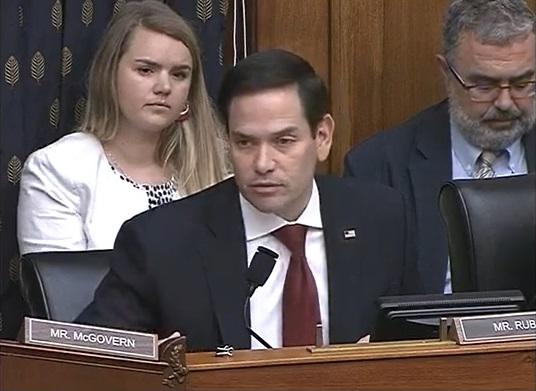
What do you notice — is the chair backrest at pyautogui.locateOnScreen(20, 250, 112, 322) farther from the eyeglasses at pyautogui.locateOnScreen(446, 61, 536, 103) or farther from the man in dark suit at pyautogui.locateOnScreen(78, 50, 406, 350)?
the eyeglasses at pyautogui.locateOnScreen(446, 61, 536, 103)

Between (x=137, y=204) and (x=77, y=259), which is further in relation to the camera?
(x=137, y=204)

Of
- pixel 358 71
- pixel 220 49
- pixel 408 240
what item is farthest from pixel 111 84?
pixel 408 240

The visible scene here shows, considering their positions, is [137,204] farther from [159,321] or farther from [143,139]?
[159,321]

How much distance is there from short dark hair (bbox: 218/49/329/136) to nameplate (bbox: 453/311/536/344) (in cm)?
77

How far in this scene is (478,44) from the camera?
3229 millimetres

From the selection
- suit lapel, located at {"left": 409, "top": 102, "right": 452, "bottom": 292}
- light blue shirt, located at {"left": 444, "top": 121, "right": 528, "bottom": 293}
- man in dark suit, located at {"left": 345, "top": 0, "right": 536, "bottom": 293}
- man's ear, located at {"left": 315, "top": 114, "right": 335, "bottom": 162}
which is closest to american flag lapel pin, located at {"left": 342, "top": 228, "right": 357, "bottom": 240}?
man's ear, located at {"left": 315, "top": 114, "right": 335, "bottom": 162}

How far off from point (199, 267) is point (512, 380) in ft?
2.49

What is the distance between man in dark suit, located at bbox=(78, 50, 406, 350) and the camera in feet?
7.87

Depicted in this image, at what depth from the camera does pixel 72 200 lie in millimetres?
3215

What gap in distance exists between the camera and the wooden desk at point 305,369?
1.77 metres

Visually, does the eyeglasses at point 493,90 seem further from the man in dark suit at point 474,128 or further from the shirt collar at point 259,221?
the shirt collar at point 259,221

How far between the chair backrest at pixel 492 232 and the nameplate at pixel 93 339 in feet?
2.07

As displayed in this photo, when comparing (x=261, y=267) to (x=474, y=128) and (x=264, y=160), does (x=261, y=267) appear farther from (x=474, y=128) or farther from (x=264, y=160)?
(x=474, y=128)

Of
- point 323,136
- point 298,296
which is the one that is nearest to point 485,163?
point 323,136
